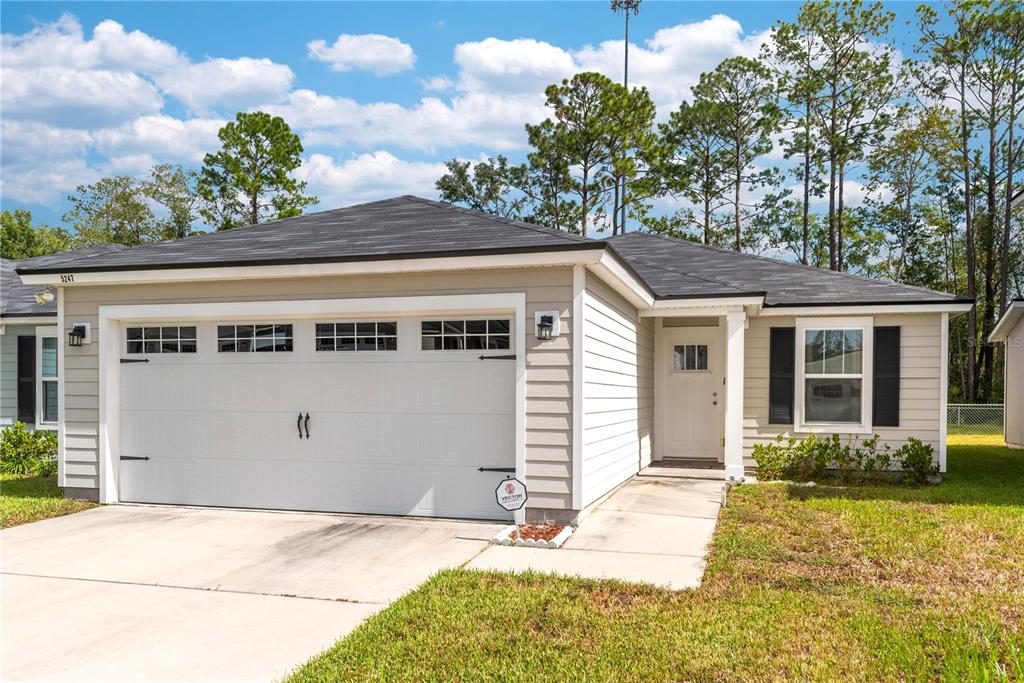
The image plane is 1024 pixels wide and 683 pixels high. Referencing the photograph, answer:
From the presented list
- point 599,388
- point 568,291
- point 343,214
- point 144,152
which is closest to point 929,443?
point 599,388

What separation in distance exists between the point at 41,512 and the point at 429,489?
13.1ft

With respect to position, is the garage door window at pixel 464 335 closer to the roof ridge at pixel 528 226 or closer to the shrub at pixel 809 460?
the roof ridge at pixel 528 226

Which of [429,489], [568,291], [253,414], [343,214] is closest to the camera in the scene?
[568,291]

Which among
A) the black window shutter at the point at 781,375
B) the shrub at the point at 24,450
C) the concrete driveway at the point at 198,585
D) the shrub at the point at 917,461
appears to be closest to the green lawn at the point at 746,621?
the concrete driveway at the point at 198,585

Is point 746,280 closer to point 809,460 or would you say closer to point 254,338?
point 809,460

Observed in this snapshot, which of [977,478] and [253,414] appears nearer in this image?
[253,414]

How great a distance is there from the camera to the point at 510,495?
6328mm

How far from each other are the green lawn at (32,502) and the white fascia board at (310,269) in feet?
7.74

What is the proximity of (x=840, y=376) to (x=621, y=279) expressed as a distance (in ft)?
14.6

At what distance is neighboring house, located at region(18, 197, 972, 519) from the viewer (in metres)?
6.79

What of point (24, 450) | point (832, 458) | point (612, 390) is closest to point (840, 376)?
point (832, 458)

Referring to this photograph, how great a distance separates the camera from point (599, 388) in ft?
24.6

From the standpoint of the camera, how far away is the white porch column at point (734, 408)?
9.75 meters

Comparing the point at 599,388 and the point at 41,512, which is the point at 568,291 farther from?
the point at 41,512
